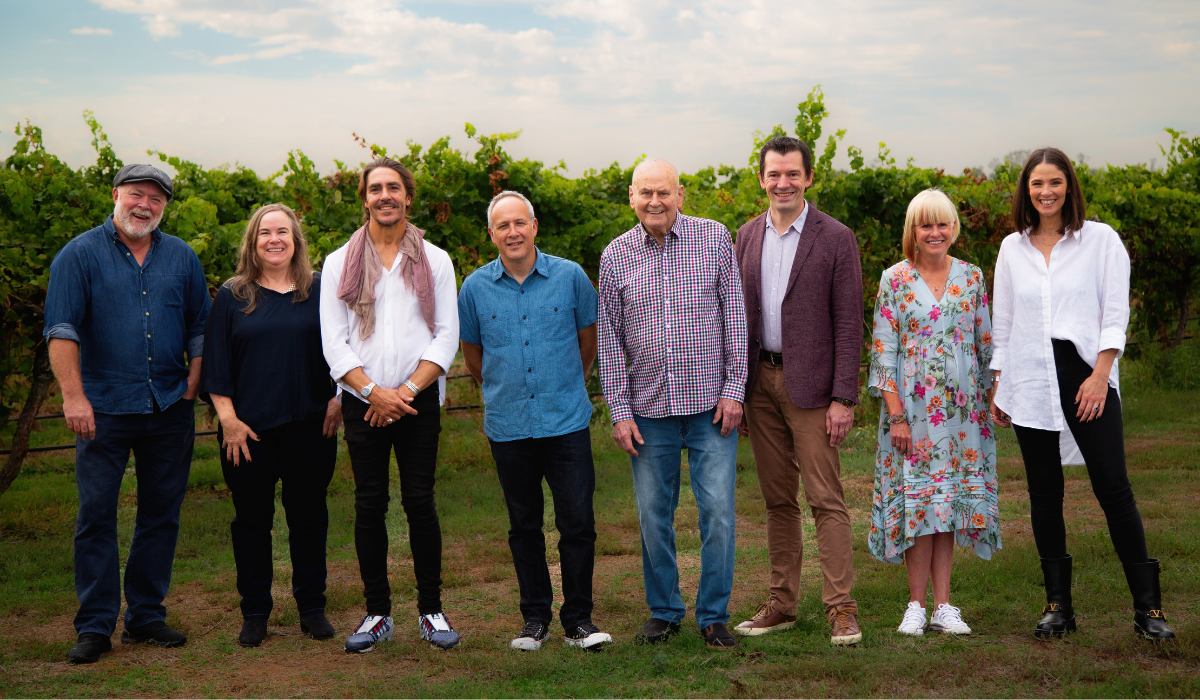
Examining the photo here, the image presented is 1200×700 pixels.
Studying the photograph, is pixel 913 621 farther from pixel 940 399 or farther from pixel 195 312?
pixel 195 312

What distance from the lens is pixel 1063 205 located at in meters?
3.91

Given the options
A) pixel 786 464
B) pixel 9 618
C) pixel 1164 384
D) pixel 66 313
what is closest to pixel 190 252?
pixel 66 313

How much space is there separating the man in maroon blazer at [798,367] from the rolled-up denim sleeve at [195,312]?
259cm

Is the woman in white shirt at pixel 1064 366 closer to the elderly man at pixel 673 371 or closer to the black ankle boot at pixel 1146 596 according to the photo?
the black ankle boot at pixel 1146 596

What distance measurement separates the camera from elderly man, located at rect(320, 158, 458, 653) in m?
3.97

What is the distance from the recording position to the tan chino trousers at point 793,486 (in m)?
3.96

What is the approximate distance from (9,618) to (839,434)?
418cm

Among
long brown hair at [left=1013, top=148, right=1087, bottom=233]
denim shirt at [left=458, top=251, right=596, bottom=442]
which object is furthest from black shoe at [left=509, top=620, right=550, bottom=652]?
long brown hair at [left=1013, top=148, right=1087, bottom=233]

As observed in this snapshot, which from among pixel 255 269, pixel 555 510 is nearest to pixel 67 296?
pixel 255 269

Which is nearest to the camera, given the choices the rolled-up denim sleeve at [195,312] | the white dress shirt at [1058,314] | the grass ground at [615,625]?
the grass ground at [615,625]

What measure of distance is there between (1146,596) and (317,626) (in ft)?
12.0

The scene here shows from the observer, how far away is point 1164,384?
11.4m

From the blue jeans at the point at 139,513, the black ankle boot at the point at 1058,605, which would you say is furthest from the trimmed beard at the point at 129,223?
the black ankle boot at the point at 1058,605

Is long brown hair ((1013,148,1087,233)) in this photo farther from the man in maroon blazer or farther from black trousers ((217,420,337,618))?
black trousers ((217,420,337,618))
